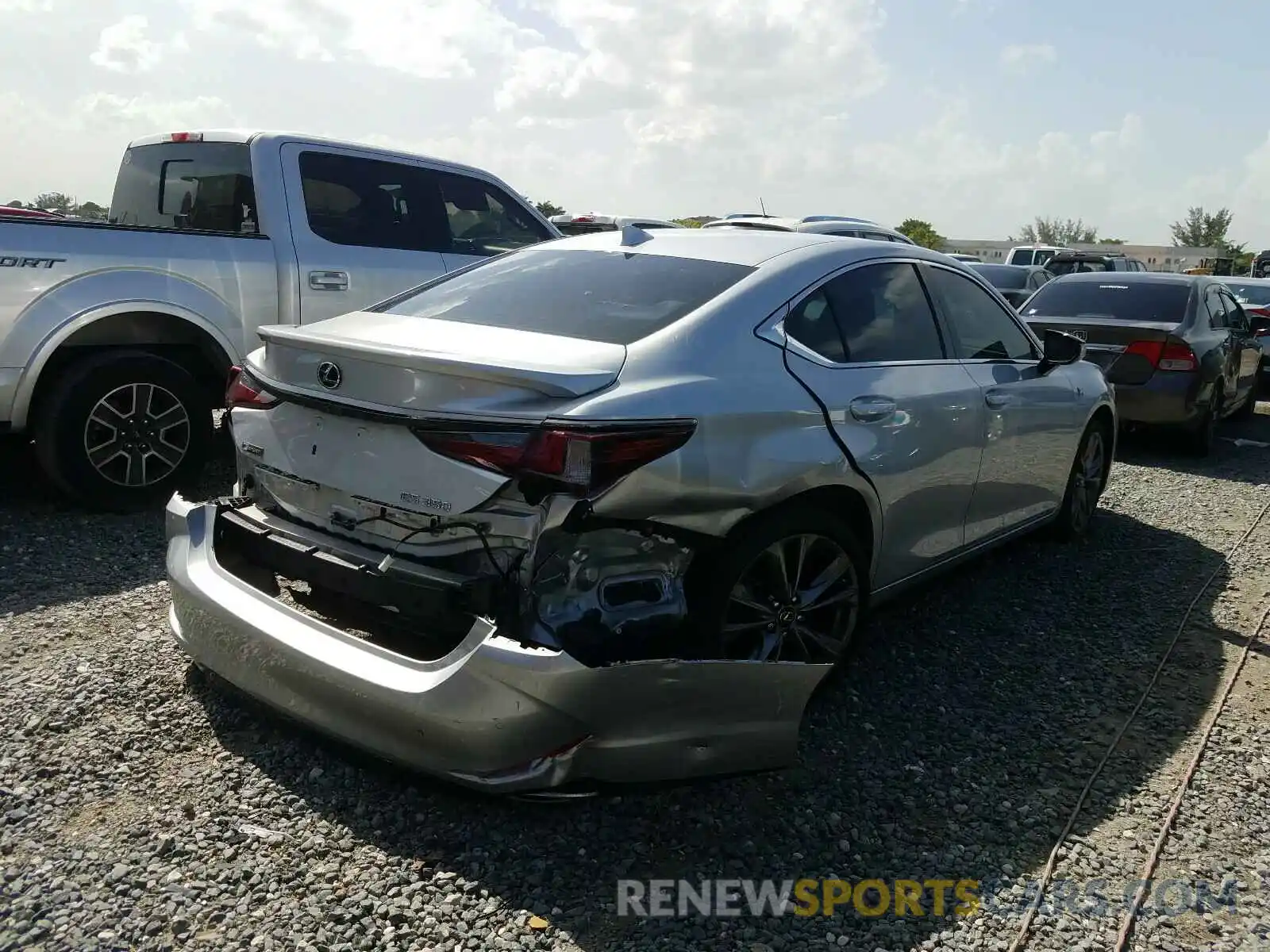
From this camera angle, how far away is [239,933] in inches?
95.0

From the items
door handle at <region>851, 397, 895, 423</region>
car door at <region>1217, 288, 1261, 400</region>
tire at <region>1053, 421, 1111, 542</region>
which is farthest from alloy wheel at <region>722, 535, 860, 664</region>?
car door at <region>1217, 288, 1261, 400</region>

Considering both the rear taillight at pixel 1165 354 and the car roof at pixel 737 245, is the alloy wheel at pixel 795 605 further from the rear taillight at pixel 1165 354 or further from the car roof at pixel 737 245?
the rear taillight at pixel 1165 354

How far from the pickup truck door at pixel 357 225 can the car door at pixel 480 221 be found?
7 centimetres

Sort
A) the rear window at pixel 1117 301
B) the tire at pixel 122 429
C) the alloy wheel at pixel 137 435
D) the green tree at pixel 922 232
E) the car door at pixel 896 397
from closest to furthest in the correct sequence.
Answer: the car door at pixel 896 397 < the tire at pixel 122 429 < the alloy wheel at pixel 137 435 < the rear window at pixel 1117 301 < the green tree at pixel 922 232

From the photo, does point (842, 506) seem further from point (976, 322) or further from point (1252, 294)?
point (1252, 294)

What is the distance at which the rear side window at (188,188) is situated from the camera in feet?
19.9

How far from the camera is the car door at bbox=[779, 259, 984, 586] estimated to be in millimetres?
3498

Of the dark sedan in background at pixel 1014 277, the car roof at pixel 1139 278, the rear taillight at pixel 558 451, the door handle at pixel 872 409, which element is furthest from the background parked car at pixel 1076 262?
the rear taillight at pixel 558 451

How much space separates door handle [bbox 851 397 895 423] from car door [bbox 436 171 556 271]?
366cm

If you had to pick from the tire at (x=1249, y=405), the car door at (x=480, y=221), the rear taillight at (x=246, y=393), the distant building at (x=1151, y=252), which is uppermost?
the distant building at (x=1151, y=252)

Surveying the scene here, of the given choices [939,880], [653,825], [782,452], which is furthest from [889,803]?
[782,452]

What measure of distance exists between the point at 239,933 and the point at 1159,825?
2.59 meters

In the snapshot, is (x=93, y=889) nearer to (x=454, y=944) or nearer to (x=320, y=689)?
(x=320, y=689)

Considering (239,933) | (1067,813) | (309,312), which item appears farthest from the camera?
(309,312)
